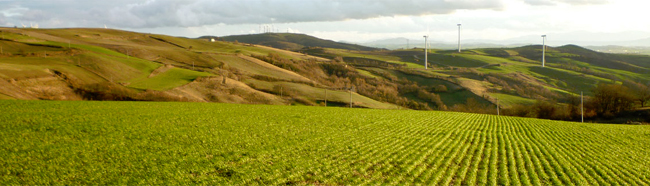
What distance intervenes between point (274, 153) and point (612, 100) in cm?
7079

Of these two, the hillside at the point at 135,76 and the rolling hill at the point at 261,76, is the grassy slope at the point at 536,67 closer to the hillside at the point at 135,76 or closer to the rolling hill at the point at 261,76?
the rolling hill at the point at 261,76

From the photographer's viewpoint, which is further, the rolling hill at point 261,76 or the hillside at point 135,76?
the rolling hill at point 261,76

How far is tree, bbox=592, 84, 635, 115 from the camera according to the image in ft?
220

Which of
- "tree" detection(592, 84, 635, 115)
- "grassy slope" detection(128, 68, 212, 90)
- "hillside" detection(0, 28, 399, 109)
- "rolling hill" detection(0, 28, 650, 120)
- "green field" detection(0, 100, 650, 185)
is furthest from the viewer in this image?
"tree" detection(592, 84, 635, 115)

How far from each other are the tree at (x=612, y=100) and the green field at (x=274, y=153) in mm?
45032

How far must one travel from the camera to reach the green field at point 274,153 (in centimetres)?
1412

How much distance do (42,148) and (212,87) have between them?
4412 centimetres

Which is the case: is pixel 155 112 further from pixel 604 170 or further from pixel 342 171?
pixel 604 170

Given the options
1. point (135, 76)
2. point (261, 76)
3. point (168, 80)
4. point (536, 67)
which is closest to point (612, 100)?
point (536, 67)

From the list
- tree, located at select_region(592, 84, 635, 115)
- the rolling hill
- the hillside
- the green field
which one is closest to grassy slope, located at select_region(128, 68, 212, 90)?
the hillside

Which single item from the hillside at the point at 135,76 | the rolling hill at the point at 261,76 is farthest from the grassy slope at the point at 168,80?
the rolling hill at the point at 261,76

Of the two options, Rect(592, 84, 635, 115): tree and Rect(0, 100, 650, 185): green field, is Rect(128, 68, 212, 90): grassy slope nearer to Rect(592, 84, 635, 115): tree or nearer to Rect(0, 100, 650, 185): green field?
Rect(0, 100, 650, 185): green field

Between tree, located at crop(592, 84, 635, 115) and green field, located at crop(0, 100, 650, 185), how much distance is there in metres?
45.0

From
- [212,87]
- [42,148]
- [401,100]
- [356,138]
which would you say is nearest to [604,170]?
[356,138]
